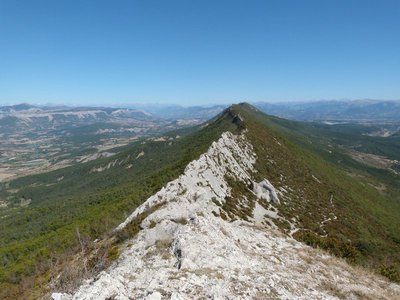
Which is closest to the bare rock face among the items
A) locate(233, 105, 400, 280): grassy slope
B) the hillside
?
the hillside

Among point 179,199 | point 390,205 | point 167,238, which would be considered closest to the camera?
point 167,238

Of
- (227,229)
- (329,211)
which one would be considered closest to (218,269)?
(227,229)

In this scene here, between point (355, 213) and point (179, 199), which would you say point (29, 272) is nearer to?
point (179, 199)

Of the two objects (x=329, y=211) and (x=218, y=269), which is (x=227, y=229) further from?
(x=329, y=211)

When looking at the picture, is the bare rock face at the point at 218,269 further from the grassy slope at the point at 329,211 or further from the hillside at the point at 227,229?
the grassy slope at the point at 329,211

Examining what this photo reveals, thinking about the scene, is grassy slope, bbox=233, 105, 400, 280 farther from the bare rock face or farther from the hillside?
the bare rock face

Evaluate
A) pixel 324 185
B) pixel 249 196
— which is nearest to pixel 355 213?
pixel 324 185

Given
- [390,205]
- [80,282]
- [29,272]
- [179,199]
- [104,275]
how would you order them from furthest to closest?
[390,205], [29,272], [179,199], [80,282], [104,275]

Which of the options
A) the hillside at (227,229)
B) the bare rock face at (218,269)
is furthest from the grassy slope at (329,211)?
the bare rock face at (218,269)

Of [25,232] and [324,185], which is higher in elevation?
[324,185]

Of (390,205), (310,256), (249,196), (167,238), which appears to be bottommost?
(390,205)
